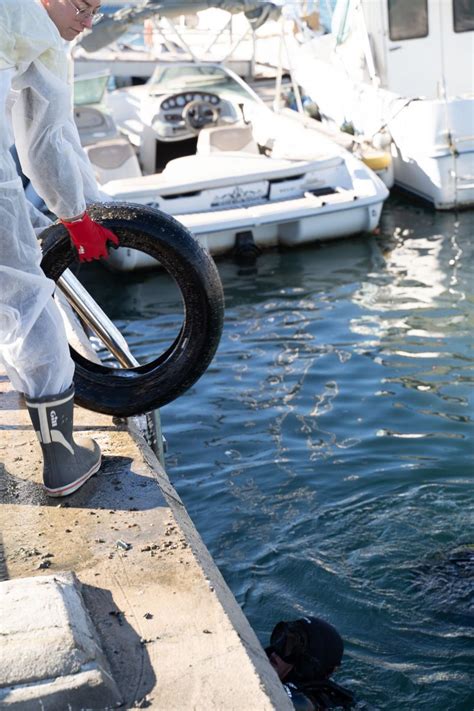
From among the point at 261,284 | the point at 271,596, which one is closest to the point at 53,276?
the point at 271,596

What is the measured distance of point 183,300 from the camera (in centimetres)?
431

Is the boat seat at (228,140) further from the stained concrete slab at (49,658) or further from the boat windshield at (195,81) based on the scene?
the stained concrete slab at (49,658)

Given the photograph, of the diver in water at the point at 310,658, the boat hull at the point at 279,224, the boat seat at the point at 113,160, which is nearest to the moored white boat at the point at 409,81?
the boat hull at the point at 279,224

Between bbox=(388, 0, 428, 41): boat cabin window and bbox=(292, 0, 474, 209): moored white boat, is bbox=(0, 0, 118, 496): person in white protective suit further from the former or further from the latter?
bbox=(388, 0, 428, 41): boat cabin window

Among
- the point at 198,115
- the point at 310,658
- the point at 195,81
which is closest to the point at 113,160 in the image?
the point at 198,115

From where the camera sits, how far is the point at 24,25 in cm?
358

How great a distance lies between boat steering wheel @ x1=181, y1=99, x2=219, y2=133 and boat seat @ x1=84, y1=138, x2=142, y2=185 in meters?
1.98

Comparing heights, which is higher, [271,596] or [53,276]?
[53,276]

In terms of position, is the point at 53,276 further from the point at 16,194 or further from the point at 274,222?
the point at 274,222

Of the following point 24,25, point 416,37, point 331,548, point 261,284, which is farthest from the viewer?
point 416,37

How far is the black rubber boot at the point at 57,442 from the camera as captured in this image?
3934 millimetres

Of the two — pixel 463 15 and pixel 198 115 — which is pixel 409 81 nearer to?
pixel 463 15

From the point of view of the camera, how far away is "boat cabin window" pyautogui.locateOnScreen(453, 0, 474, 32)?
14883 mm

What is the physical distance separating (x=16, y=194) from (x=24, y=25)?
57 centimetres
